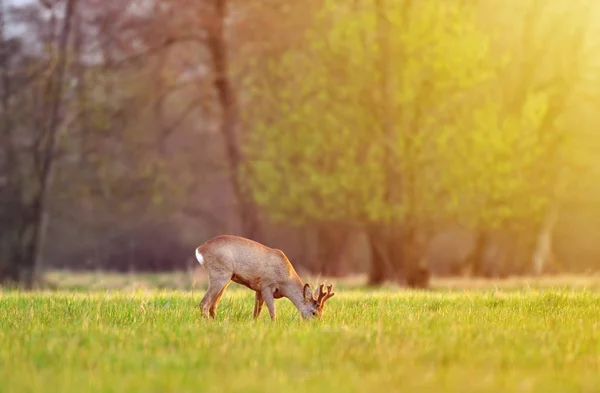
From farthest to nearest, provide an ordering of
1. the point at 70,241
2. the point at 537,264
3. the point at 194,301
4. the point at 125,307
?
the point at 70,241
the point at 537,264
the point at 194,301
the point at 125,307

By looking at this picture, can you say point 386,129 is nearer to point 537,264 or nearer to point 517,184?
point 517,184

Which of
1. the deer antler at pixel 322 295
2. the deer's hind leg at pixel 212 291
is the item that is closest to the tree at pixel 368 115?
the deer antler at pixel 322 295

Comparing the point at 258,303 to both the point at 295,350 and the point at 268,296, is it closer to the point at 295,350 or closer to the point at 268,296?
the point at 268,296

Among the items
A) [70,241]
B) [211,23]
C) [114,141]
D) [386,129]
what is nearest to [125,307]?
[386,129]

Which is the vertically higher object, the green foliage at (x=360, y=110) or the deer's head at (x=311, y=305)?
the green foliage at (x=360, y=110)

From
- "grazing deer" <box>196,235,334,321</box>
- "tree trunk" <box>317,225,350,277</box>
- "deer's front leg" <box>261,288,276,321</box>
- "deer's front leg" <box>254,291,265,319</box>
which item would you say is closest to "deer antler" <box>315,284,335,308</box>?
"grazing deer" <box>196,235,334,321</box>

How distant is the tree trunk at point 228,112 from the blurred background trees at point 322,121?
6cm

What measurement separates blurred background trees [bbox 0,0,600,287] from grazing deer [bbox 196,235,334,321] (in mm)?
12591

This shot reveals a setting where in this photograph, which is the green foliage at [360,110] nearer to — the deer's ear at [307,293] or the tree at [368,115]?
the tree at [368,115]

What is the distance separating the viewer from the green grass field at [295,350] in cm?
634

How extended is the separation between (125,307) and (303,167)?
15.2 m

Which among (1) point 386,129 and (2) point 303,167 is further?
(2) point 303,167

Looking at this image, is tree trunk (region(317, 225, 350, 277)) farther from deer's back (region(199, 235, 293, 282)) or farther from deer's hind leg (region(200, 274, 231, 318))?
deer's hind leg (region(200, 274, 231, 318))

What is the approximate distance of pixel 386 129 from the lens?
24.2 metres
